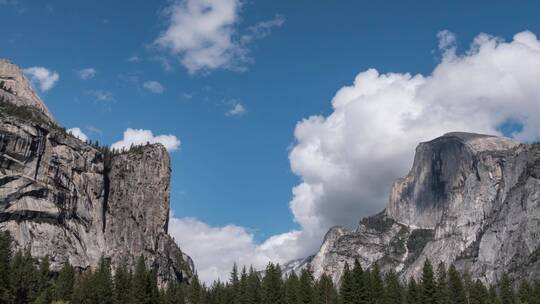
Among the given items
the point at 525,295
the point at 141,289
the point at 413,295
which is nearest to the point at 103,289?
the point at 141,289

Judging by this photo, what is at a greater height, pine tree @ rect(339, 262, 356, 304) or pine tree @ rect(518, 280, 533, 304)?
pine tree @ rect(518, 280, 533, 304)

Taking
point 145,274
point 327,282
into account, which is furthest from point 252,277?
point 145,274

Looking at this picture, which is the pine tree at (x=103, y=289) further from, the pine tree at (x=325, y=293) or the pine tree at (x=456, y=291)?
the pine tree at (x=456, y=291)

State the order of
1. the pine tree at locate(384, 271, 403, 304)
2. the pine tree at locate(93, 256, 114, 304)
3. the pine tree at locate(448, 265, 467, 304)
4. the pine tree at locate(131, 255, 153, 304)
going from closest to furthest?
the pine tree at locate(131, 255, 153, 304) < the pine tree at locate(93, 256, 114, 304) < the pine tree at locate(384, 271, 403, 304) < the pine tree at locate(448, 265, 467, 304)

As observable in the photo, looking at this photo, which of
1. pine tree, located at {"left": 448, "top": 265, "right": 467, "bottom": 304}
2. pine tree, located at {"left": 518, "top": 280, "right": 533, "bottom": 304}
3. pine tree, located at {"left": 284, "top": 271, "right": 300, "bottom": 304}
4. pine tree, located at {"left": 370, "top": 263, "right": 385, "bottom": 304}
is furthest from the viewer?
pine tree, located at {"left": 518, "top": 280, "right": 533, "bottom": 304}

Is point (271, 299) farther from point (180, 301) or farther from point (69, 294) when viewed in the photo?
point (69, 294)

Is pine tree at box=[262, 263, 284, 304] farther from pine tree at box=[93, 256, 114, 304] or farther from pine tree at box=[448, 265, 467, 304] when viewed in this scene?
pine tree at box=[448, 265, 467, 304]

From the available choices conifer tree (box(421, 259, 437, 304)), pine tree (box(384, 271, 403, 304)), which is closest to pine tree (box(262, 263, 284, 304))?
pine tree (box(384, 271, 403, 304))

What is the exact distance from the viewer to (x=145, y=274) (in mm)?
146750

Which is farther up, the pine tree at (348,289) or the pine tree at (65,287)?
the pine tree at (65,287)

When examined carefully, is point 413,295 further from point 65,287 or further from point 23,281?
point 23,281

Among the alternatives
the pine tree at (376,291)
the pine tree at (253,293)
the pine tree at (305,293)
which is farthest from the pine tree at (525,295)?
A: the pine tree at (253,293)

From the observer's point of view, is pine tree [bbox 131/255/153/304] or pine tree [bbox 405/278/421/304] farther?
pine tree [bbox 405/278/421/304]

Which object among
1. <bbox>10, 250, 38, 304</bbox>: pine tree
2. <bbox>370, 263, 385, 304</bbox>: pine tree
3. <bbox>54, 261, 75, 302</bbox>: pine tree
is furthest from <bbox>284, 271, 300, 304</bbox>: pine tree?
<bbox>10, 250, 38, 304</bbox>: pine tree
